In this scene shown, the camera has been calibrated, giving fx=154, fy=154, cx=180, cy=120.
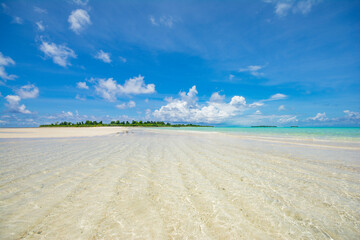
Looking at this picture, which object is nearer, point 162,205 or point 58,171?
point 162,205

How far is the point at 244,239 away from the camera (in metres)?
2.09

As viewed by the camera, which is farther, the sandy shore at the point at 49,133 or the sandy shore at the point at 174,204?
the sandy shore at the point at 49,133

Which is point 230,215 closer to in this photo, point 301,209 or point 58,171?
point 301,209

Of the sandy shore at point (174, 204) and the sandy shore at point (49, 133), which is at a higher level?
the sandy shore at point (49, 133)

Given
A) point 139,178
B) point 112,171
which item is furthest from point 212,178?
point 112,171

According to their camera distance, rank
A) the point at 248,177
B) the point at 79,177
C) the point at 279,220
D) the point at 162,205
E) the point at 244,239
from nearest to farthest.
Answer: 1. the point at 244,239
2. the point at 279,220
3. the point at 162,205
4. the point at 79,177
5. the point at 248,177

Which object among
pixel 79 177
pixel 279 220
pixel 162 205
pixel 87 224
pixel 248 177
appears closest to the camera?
pixel 87 224

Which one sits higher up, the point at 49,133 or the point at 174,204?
the point at 49,133

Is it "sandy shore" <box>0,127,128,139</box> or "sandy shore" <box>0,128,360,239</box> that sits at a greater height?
"sandy shore" <box>0,127,128,139</box>

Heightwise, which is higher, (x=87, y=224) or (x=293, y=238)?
(x=87, y=224)

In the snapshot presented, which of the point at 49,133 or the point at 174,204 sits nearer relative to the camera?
the point at 174,204

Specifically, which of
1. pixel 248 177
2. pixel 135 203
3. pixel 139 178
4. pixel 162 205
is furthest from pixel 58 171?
pixel 248 177

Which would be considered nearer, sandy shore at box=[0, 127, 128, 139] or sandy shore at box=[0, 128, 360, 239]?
sandy shore at box=[0, 128, 360, 239]

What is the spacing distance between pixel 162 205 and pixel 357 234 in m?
3.03
